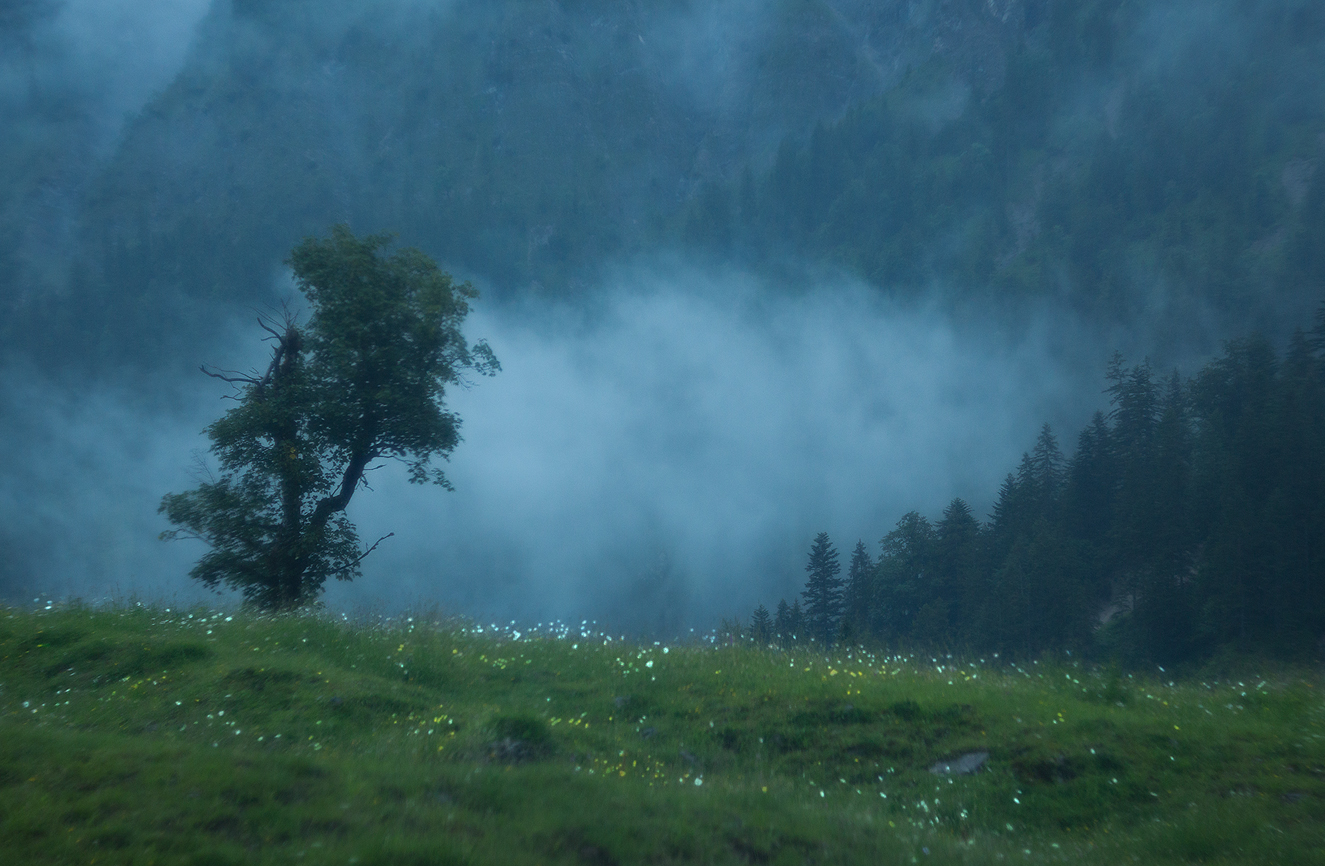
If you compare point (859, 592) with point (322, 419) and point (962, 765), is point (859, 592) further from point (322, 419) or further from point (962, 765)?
point (962, 765)

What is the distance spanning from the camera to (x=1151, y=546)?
188 feet

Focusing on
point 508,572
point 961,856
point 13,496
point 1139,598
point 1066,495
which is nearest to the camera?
point 961,856

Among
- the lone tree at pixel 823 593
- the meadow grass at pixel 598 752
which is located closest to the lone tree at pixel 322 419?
the meadow grass at pixel 598 752

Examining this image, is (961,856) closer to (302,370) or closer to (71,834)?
(71,834)

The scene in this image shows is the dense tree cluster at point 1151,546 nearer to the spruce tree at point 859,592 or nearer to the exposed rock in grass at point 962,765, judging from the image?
the spruce tree at point 859,592

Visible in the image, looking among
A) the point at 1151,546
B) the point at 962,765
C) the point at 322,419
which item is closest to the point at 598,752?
the point at 962,765

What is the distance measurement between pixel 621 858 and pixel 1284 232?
190897mm

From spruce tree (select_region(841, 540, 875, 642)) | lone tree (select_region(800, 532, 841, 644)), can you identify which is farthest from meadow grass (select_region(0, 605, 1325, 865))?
spruce tree (select_region(841, 540, 875, 642))

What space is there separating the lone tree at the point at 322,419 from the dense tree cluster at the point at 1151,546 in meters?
28.1

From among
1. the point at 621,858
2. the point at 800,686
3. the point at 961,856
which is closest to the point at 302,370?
the point at 800,686

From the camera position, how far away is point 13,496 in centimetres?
10988

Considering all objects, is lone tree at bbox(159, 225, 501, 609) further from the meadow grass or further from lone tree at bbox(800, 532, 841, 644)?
lone tree at bbox(800, 532, 841, 644)

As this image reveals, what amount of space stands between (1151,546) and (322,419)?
60101mm

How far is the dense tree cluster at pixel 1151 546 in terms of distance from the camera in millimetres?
48781
